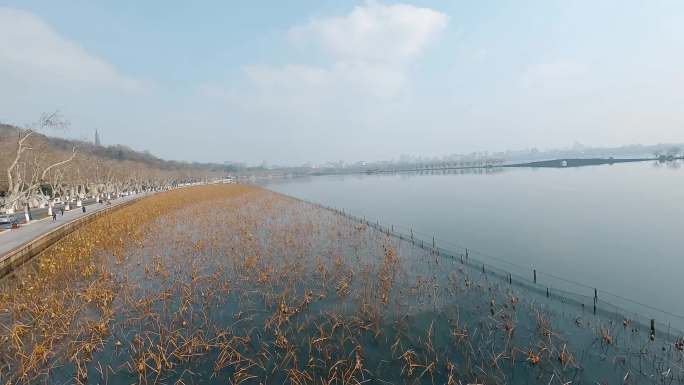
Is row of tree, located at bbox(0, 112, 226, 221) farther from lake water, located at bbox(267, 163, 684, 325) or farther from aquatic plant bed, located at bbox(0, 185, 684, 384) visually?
lake water, located at bbox(267, 163, 684, 325)

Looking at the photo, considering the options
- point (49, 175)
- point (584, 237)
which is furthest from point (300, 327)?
point (49, 175)

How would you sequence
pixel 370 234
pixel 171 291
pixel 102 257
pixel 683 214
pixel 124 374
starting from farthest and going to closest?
pixel 683 214 → pixel 370 234 → pixel 102 257 → pixel 171 291 → pixel 124 374

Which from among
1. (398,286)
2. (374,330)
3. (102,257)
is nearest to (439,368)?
(374,330)

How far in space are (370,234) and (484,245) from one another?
9.64 meters

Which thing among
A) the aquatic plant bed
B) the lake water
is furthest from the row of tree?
the lake water

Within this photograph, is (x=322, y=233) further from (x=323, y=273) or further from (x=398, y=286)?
(x=398, y=286)

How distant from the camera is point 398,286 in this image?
16.5 m

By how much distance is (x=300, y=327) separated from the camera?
12055 mm

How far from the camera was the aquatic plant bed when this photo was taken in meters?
9.55

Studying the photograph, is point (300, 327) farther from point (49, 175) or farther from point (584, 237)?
point (49, 175)

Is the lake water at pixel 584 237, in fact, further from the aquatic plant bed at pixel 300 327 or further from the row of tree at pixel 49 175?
the row of tree at pixel 49 175

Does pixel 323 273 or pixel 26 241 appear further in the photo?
pixel 26 241

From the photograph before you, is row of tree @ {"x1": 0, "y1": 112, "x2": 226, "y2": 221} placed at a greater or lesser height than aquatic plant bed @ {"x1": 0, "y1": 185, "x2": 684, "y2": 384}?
greater

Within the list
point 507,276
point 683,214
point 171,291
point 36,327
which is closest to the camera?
point 36,327
